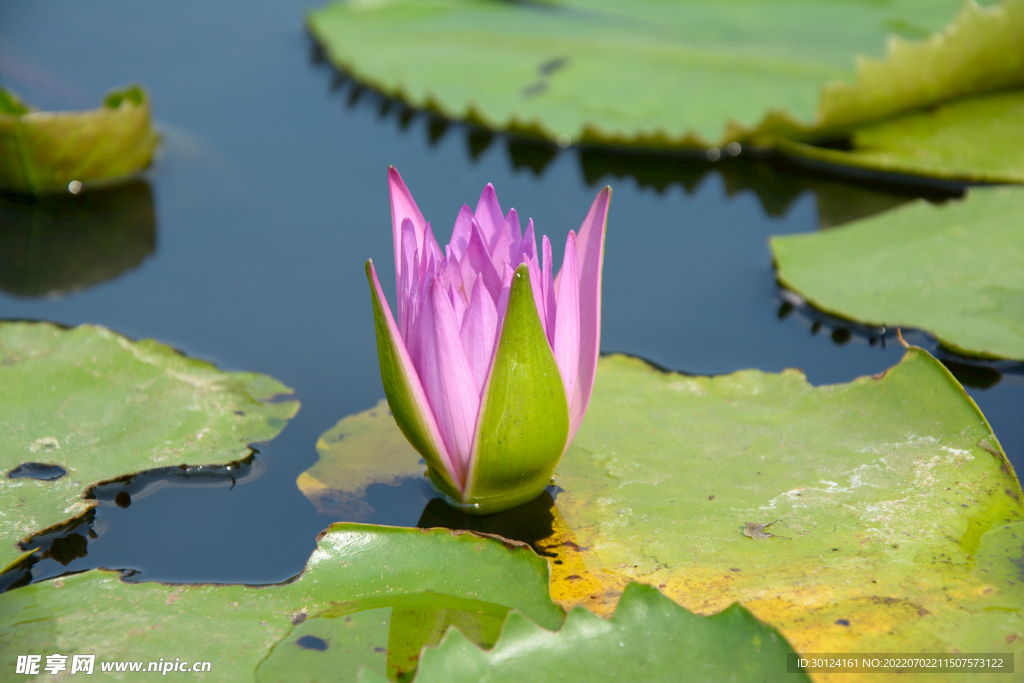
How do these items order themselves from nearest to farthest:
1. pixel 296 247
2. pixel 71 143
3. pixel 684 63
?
1. pixel 296 247
2. pixel 71 143
3. pixel 684 63

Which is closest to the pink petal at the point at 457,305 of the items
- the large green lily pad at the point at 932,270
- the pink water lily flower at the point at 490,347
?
the pink water lily flower at the point at 490,347

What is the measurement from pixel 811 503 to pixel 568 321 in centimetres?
49

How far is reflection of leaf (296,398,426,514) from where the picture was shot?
4.58 ft

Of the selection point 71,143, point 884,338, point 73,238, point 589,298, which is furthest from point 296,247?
point 884,338

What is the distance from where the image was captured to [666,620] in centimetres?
100

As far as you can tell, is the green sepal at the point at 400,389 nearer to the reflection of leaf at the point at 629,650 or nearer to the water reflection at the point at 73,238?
the reflection of leaf at the point at 629,650

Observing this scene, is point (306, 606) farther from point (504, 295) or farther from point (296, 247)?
point (296, 247)

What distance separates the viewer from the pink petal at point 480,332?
1158 mm

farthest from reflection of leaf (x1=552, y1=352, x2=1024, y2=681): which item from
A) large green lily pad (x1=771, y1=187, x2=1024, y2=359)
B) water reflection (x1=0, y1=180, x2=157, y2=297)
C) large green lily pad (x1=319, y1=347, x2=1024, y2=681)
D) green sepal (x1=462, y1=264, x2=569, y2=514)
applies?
water reflection (x1=0, y1=180, x2=157, y2=297)

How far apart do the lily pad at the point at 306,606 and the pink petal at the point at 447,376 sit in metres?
0.15

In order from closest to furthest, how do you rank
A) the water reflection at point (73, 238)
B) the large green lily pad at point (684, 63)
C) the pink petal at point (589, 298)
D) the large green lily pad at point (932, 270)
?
the pink petal at point (589, 298), the large green lily pad at point (932, 270), the water reflection at point (73, 238), the large green lily pad at point (684, 63)

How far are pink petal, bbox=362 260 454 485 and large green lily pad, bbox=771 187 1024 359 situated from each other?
1.05m

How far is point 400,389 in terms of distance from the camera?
3.98ft

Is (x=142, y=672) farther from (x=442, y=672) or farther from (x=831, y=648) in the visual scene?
(x=831, y=648)
